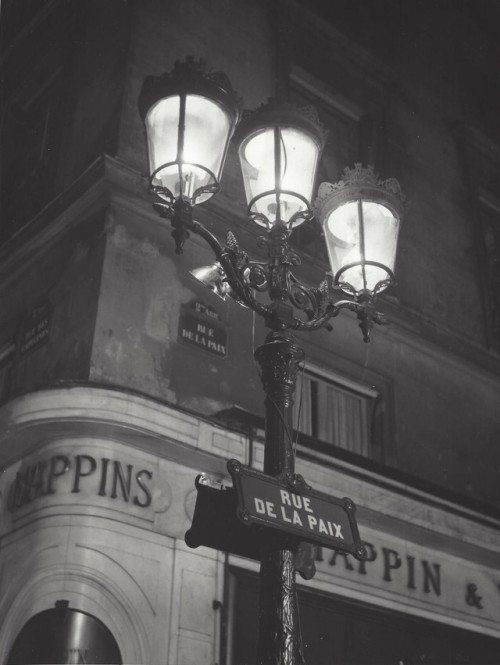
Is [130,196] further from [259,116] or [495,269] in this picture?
[495,269]

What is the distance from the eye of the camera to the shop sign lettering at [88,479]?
6941 millimetres

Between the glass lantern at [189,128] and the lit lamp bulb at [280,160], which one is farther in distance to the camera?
the lit lamp bulb at [280,160]

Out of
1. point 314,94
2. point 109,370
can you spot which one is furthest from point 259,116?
point 314,94

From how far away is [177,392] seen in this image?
8109 millimetres

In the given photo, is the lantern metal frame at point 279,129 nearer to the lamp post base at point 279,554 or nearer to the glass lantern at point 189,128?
the glass lantern at point 189,128

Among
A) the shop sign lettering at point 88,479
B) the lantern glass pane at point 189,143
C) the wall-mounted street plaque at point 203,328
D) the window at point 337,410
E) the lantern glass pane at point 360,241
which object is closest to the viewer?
the lantern glass pane at point 189,143

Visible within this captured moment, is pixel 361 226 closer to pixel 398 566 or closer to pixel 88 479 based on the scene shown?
pixel 88 479

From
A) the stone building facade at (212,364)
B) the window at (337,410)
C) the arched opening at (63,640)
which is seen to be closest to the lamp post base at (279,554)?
the stone building facade at (212,364)

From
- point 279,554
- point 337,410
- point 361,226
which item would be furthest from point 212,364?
point 279,554

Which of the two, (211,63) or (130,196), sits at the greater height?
(211,63)

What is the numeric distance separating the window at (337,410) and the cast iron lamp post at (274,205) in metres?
3.67

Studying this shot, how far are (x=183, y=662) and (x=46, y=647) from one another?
1.10 meters

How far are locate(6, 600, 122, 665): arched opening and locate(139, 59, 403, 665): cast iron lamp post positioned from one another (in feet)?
8.95

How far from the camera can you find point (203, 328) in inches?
339
